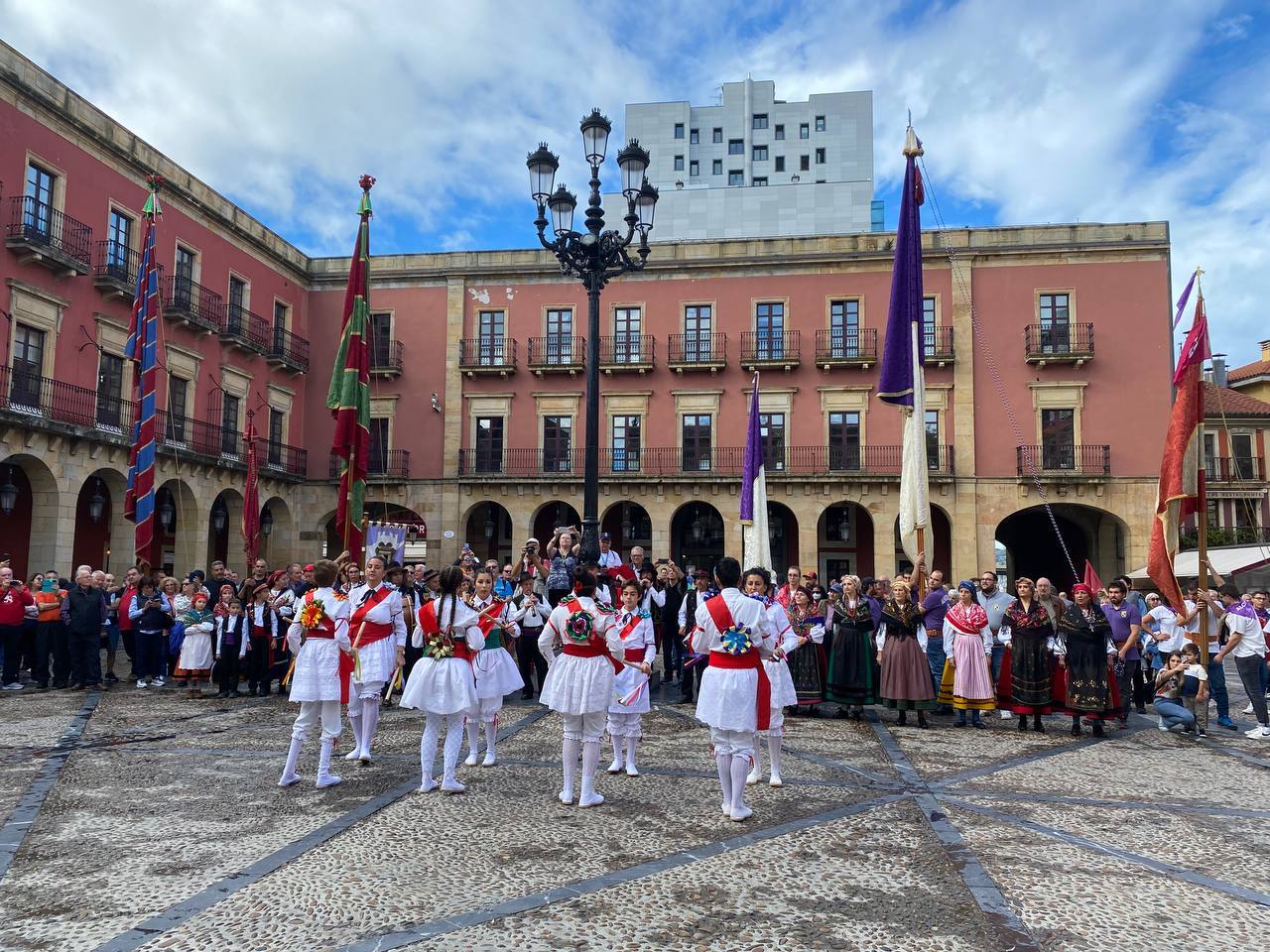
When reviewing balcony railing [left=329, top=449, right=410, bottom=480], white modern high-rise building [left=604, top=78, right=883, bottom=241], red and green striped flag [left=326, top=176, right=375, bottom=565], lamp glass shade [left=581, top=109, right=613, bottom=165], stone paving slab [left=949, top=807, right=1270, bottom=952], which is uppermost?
white modern high-rise building [left=604, top=78, right=883, bottom=241]

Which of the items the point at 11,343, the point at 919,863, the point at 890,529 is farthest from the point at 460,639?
the point at 890,529

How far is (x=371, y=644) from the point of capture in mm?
7023

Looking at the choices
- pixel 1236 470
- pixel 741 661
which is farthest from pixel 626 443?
pixel 1236 470

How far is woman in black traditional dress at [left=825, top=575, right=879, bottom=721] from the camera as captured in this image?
10.1 meters

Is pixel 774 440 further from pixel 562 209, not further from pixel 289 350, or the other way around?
pixel 562 209

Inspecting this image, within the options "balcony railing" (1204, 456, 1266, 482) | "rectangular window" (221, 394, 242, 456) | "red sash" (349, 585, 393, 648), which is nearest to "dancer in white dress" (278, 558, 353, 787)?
"red sash" (349, 585, 393, 648)

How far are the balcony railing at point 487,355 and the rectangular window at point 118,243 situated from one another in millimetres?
10025

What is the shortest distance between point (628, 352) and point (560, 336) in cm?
229

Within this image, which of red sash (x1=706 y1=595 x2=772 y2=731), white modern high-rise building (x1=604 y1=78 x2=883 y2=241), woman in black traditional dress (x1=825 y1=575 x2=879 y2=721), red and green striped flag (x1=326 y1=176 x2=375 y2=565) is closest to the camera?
red sash (x1=706 y1=595 x2=772 y2=731)

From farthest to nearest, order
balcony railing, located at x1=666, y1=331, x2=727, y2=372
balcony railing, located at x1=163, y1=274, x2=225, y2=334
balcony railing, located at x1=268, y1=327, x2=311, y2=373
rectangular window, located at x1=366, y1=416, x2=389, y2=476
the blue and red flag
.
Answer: rectangular window, located at x1=366, y1=416, x2=389, y2=476, balcony railing, located at x1=666, y1=331, x2=727, y2=372, balcony railing, located at x1=268, y1=327, x2=311, y2=373, balcony railing, located at x1=163, y1=274, x2=225, y2=334, the blue and red flag

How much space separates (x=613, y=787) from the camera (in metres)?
6.61

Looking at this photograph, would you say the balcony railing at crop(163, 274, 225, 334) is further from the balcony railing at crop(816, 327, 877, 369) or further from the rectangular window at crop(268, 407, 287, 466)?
the balcony railing at crop(816, 327, 877, 369)

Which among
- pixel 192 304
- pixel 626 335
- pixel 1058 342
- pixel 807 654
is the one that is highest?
pixel 626 335

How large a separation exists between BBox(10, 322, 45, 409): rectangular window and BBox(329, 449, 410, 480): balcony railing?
10.1 m
